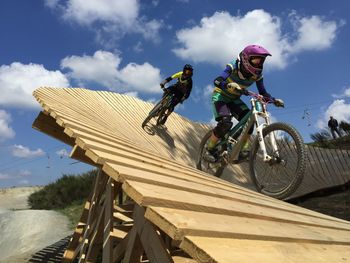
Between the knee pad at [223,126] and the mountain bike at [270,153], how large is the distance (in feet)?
0.56

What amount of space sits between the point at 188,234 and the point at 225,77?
6.00m

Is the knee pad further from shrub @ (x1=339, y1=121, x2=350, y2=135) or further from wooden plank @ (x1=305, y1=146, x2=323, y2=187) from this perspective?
shrub @ (x1=339, y1=121, x2=350, y2=135)

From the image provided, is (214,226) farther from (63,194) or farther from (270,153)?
(63,194)

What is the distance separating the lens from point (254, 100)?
279 inches

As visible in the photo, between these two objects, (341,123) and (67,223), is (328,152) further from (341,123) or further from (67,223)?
(67,223)

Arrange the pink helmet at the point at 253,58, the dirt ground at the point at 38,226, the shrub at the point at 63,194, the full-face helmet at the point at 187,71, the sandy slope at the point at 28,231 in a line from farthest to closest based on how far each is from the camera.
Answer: the shrub at the point at 63,194 < the sandy slope at the point at 28,231 < the full-face helmet at the point at 187,71 < the dirt ground at the point at 38,226 < the pink helmet at the point at 253,58

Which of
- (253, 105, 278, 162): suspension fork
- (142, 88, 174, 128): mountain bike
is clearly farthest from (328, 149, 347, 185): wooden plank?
(142, 88, 174, 128): mountain bike

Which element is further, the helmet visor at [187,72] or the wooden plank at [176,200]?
the helmet visor at [187,72]

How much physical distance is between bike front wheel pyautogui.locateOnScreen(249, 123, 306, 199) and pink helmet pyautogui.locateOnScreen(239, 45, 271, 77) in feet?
3.85

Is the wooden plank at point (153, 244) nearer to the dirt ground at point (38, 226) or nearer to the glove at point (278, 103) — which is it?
the glove at point (278, 103)

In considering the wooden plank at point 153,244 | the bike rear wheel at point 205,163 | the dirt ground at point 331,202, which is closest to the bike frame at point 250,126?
the bike rear wheel at point 205,163

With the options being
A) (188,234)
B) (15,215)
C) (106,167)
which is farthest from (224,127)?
(15,215)

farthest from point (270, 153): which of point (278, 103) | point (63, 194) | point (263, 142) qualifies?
point (63, 194)

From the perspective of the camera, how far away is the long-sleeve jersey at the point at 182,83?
1234 centimetres
